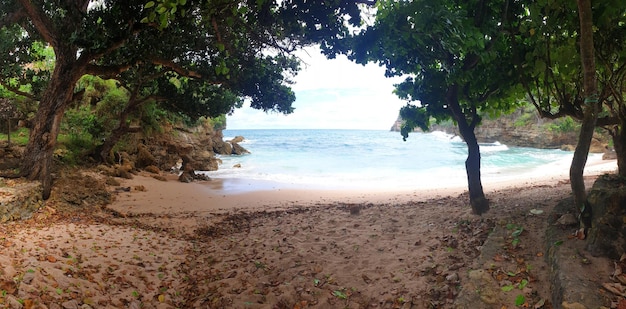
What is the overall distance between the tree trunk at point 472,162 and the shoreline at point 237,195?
2.51 m

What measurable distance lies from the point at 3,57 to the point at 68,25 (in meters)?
4.54

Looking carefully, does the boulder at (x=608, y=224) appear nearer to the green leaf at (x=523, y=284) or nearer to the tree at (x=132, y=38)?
the green leaf at (x=523, y=284)

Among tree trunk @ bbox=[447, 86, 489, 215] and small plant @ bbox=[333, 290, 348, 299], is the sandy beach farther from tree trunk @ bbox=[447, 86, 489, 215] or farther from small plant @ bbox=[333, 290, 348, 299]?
tree trunk @ bbox=[447, 86, 489, 215]

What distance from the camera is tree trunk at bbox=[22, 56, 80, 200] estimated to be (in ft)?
25.0

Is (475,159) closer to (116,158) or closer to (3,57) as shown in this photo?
(3,57)

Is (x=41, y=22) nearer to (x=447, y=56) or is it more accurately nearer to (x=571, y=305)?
(x=447, y=56)

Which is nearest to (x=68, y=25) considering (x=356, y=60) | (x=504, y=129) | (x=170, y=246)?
(x=170, y=246)

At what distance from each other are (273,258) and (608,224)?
4388 millimetres

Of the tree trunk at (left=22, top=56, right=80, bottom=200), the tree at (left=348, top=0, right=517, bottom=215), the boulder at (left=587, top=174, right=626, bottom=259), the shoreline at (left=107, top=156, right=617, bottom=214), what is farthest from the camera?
the shoreline at (left=107, top=156, right=617, bottom=214)

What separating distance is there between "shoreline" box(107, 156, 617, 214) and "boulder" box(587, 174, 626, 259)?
5067mm

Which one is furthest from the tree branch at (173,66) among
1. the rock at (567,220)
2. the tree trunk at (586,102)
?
Result: the rock at (567,220)

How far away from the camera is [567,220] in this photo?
4188mm

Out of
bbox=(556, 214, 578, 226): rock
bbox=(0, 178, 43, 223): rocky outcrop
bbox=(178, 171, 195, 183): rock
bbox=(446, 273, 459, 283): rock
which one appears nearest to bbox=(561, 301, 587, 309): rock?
bbox=(446, 273, 459, 283): rock

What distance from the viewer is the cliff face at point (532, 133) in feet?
119
